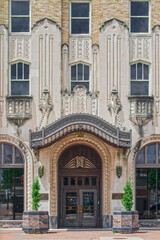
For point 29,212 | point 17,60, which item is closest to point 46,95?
point 17,60

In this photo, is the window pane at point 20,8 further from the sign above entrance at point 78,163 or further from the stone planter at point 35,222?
the stone planter at point 35,222

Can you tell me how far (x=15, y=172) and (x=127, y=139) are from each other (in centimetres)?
612

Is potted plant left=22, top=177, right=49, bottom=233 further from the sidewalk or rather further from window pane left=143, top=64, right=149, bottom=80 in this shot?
window pane left=143, top=64, right=149, bottom=80

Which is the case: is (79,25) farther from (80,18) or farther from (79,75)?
(79,75)

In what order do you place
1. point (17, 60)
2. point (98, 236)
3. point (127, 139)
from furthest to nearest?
1. point (17, 60)
2. point (127, 139)
3. point (98, 236)

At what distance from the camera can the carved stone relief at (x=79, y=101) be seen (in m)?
27.9

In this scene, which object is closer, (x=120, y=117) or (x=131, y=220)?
(x=131, y=220)

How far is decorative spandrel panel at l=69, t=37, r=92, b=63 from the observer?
93.2ft

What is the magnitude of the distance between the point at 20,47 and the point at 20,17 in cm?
166

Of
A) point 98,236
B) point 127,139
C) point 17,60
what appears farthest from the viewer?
point 17,60

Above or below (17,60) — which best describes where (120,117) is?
below

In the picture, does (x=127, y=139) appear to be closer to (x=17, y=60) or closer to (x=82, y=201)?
(x=82, y=201)

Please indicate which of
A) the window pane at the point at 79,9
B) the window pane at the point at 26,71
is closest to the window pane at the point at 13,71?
the window pane at the point at 26,71

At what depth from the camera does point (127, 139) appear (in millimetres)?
26312
